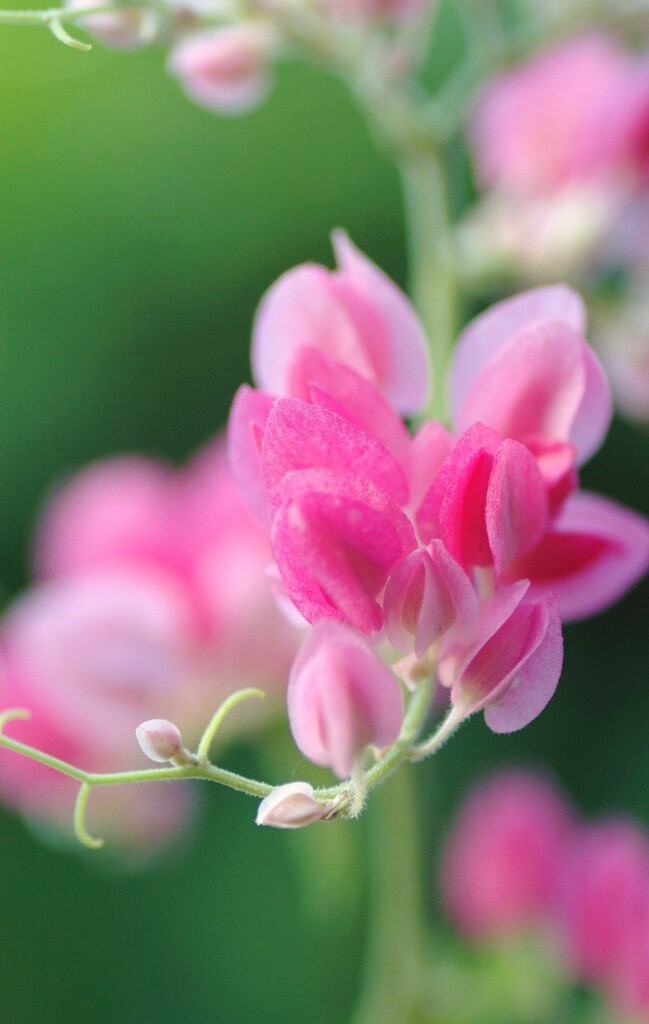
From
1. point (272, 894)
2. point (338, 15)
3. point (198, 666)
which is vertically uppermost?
point (338, 15)

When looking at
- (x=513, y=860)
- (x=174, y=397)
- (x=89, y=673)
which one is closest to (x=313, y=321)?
(x=89, y=673)

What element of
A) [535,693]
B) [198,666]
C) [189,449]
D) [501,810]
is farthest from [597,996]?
[189,449]

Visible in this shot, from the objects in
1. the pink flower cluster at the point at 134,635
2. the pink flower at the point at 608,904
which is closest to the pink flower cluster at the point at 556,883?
the pink flower at the point at 608,904

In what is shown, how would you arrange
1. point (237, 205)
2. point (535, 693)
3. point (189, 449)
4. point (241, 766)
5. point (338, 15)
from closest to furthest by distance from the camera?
point (535, 693) < point (338, 15) < point (241, 766) < point (189, 449) < point (237, 205)

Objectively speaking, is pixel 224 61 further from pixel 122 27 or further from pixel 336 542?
pixel 336 542

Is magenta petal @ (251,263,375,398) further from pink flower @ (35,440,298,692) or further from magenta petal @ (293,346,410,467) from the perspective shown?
pink flower @ (35,440,298,692)

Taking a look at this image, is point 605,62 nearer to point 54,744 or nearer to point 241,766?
point 54,744
